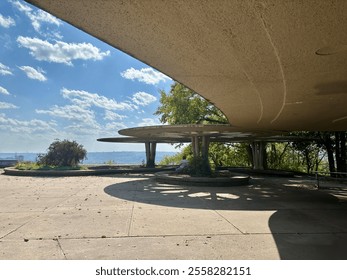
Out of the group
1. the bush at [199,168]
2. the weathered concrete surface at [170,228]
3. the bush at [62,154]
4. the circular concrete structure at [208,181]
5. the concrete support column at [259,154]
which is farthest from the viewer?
the concrete support column at [259,154]

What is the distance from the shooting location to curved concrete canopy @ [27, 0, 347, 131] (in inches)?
133

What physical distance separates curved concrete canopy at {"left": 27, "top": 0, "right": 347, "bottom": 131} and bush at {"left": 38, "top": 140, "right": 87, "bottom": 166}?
2081cm

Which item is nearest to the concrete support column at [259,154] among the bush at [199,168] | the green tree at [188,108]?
the green tree at [188,108]

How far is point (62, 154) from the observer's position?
2488cm

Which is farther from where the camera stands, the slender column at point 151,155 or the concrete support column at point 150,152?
the slender column at point 151,155

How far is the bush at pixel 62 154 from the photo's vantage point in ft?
80.9

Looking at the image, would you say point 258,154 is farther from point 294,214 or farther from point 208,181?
point 294,214

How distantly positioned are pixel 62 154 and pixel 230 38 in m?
23.3

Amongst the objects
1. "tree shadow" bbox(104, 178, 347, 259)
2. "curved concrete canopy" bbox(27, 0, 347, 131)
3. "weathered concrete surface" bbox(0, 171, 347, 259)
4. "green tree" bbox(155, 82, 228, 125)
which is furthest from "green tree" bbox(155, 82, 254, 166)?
"curved concrete canopy" bbox(27, 0, 347, 131)

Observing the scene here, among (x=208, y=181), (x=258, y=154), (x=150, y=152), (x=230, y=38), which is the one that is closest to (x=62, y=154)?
(x=150, y=152)

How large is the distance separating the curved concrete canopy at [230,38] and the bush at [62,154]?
20.8 m

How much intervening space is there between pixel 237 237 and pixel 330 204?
547 centimetres

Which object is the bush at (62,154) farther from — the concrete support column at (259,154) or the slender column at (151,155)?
the concrete support column at (259,154)
